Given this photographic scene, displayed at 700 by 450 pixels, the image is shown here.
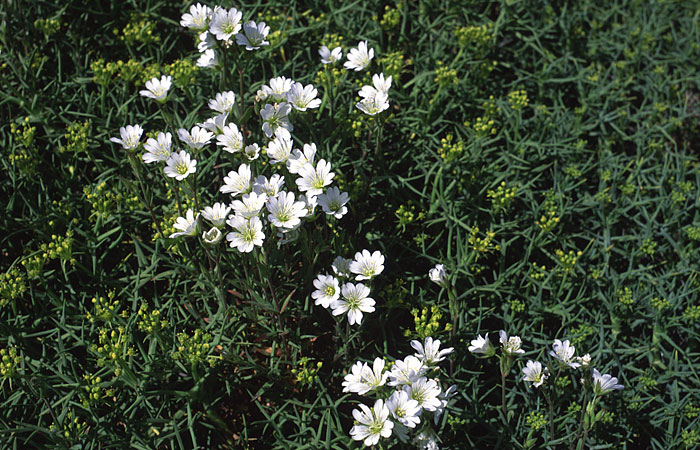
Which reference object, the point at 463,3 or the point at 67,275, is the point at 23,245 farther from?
the point at 463,3

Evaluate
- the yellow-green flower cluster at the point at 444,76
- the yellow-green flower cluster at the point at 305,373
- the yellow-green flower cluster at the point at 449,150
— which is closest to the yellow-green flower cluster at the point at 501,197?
the yellow-green flower cluster at the point at 449,150

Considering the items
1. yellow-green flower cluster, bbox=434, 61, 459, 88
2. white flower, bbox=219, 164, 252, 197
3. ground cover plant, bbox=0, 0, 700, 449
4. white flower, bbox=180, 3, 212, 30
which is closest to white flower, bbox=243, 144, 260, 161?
ground cover plant, bbox=0, 0, 700, 449

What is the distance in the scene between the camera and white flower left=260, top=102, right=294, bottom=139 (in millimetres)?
2467

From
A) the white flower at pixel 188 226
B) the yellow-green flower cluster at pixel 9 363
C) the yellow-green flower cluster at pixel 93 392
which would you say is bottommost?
the yellow-green flower cluster at pixel 93 392

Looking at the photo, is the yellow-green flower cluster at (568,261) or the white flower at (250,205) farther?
the yellow-green flower cluster at (568,261)

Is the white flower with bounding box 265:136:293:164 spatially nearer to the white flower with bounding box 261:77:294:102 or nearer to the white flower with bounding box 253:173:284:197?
the white flower with bounding box 253:173:284:197

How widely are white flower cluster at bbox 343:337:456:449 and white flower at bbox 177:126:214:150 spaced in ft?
3.63

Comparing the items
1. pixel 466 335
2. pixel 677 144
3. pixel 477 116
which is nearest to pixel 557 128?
pixel 477 116

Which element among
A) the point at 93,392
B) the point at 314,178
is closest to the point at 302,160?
the point at 314,178

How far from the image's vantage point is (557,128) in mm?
3559

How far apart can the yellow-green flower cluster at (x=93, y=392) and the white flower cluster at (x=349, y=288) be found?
0.96 meters

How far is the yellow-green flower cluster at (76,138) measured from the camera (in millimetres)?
3006

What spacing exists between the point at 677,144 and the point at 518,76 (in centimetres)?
114

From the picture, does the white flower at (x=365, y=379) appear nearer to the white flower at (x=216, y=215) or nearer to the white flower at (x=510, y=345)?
the white flower at (x=510, y=345)
